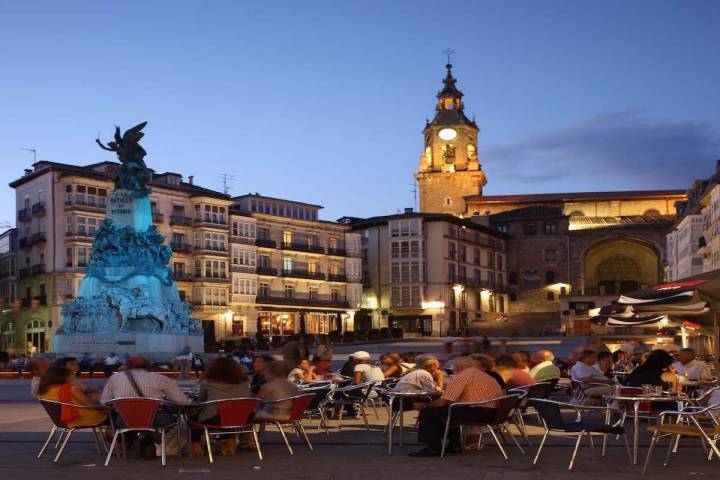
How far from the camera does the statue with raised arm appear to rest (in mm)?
42406

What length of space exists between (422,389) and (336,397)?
3483mm

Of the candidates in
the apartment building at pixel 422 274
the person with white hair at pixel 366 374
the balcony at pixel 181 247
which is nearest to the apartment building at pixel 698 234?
the apartment building at pixel 422 274

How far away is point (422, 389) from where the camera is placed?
44.2 ft

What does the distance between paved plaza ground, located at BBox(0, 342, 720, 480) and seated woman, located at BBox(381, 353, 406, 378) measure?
9.22 ft

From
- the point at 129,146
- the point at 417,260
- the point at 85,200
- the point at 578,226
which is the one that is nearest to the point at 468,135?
the point at 578,226

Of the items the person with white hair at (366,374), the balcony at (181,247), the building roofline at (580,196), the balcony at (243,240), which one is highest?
the building roofline at (580,196)

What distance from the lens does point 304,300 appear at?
3346 inches

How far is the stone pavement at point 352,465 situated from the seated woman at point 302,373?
2.61 metres

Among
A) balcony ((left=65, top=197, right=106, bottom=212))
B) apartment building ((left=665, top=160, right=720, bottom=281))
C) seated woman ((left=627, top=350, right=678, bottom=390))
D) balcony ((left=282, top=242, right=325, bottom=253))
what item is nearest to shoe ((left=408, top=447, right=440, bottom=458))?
seated woman ((left=627, top=350, right=678, bottom=390))

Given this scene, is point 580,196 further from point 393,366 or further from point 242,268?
point 393,366

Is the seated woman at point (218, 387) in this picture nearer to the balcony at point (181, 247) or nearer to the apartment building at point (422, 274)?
the balcony at point (181, 247)

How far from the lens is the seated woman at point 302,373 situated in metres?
16.5

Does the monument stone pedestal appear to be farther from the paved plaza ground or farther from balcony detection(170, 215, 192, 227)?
balcony detection(170, 215, 192, 227)

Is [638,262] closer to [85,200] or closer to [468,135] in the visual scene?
[468,135]
